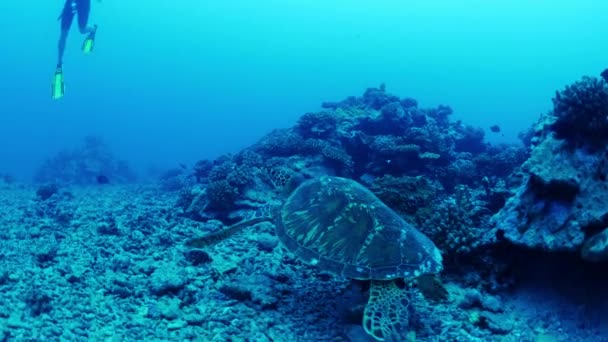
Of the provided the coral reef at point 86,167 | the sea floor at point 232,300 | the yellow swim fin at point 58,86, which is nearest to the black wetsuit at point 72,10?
the yellow swim fin at point 58,86

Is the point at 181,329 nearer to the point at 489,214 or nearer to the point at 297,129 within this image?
the point at 489,214

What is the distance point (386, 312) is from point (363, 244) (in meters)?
0.80

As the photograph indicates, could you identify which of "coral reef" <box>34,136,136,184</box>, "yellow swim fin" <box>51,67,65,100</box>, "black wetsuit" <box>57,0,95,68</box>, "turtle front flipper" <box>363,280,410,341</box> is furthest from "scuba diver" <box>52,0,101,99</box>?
"coral reef" <box>34,136,136,184</box>

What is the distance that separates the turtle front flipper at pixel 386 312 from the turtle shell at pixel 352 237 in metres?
0.18

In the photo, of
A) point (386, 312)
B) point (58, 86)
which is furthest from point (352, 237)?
point (58, 86)

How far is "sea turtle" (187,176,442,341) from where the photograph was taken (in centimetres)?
431

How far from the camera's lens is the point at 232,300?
5.31 m

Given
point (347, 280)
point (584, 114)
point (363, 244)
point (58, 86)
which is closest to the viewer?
point (363, 244)

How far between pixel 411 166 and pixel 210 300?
734 centimetres

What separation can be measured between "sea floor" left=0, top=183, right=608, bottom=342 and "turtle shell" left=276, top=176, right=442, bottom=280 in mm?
738

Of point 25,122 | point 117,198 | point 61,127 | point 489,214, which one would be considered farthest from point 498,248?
point 25,122

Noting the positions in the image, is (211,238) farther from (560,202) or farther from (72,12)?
(72,12)

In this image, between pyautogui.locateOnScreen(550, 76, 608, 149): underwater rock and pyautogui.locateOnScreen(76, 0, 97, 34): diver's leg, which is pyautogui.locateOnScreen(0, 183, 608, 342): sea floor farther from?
pyautogui.locateOnScreen(76, 0, 97, 34): diver's leg

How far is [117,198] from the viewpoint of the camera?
13.2m
